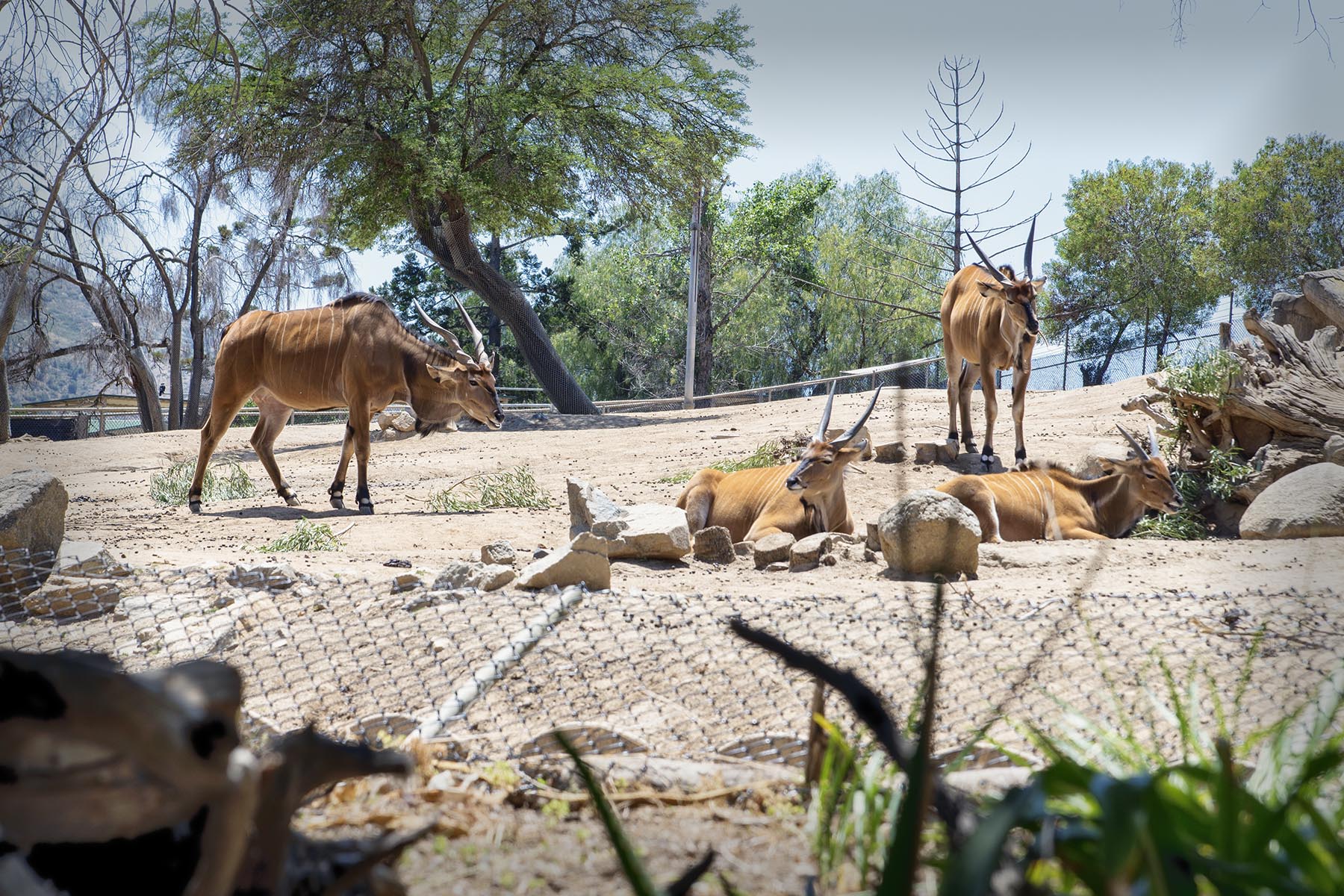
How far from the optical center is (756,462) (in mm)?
10406

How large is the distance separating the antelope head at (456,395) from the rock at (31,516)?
4307mm

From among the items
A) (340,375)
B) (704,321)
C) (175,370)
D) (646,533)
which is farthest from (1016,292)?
(175,370)

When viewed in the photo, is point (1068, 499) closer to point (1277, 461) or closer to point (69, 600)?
point (1277, 461)

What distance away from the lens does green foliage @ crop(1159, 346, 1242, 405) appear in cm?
827

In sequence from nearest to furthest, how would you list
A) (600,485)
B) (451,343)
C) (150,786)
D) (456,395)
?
(150,786) < (456,395) < (451,343) < (600,485)

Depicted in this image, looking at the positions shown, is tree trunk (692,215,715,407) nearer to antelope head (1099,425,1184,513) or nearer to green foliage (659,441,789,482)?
green foliage (659,441,789,482)

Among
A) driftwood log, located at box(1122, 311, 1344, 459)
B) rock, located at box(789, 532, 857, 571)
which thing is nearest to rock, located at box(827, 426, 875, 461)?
rock, located at box(789, 532, 857, 571)

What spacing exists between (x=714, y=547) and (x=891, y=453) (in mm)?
3652

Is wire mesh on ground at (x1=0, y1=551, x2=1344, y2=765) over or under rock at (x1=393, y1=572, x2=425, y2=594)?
under

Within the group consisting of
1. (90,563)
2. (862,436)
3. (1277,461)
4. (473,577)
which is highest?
(862,436)

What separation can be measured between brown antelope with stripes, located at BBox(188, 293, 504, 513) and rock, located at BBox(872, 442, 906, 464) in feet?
11.6

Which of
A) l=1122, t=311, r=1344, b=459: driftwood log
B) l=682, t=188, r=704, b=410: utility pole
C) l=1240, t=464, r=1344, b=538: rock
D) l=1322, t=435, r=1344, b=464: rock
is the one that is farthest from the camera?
l=682, t=188, r=704, b=410: utility pole

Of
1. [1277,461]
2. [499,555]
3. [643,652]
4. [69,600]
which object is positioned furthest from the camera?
[1277,461]

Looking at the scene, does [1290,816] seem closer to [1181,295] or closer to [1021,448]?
[1021,448]
